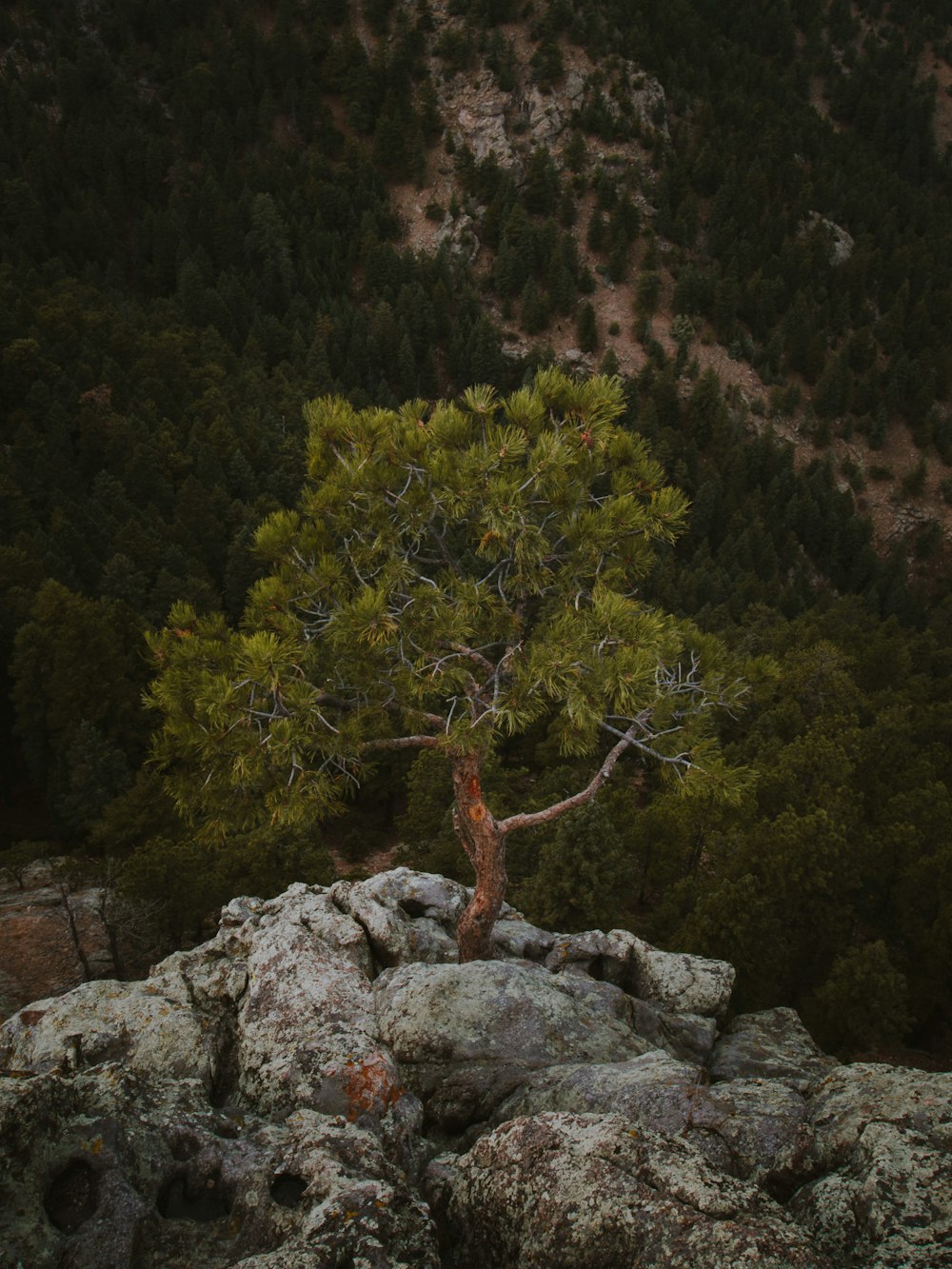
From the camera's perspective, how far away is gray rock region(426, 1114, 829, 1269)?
6.05 m

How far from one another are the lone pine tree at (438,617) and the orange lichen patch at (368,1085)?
318 cm

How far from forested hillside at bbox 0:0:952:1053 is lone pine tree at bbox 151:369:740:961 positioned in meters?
2.61

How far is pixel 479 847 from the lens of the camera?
12500 millimetres

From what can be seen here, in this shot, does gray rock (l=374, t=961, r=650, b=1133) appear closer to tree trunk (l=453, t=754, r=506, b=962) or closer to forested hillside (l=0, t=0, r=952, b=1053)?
tree trunk (l=453, t=754, r=506, b=962)

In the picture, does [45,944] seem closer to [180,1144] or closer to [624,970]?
[624,970]

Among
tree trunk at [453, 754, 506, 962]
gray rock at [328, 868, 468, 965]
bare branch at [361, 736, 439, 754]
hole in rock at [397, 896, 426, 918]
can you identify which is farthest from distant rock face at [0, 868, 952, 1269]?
bare branch at [361, 736, 439, 754]

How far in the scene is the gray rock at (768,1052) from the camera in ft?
44.0

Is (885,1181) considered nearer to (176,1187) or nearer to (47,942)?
(176,1187)

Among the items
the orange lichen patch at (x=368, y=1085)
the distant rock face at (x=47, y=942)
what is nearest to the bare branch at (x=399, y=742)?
the orange lichen patch at (x=368, y=1085)

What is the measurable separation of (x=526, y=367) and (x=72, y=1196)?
13551 cm

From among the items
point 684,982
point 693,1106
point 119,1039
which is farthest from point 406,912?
point 693,1106

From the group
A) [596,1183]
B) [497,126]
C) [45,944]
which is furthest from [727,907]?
[497,126]

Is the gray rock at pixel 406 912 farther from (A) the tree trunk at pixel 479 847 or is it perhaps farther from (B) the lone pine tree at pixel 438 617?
(B) the lone pine tree at pixel 438 617

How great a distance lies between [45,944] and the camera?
32.8 meters
